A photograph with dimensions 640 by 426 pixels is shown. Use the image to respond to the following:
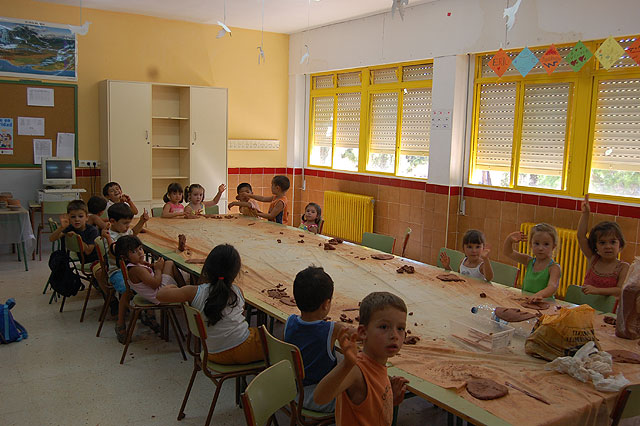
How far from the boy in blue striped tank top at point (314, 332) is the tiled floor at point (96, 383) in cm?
83

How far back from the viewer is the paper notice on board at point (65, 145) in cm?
750

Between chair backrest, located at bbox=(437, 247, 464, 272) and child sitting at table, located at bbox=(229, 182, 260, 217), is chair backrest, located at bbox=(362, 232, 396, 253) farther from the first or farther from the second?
child sitting at table, located at bbox=(229, 182, 260, 217)

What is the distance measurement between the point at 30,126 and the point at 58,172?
2.73ft

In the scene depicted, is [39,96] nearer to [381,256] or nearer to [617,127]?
[381,256]

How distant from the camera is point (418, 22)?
22.2 feet

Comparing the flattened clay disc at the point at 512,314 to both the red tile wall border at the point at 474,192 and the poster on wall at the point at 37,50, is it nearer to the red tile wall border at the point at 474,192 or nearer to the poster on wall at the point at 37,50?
the red tile wall border at the point at 474,192

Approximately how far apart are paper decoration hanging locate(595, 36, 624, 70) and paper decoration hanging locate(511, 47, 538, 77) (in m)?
0.66

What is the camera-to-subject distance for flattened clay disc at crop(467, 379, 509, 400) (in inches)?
78.2

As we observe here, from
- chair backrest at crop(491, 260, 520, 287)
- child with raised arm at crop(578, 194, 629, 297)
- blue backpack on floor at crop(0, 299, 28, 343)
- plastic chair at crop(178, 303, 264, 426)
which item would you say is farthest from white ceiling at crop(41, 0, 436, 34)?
plastic chair at crop(178, 303, 264, 426)

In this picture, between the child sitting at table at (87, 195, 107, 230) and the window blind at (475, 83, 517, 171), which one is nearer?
the child sitting at table at (87, 195, 107, 230)

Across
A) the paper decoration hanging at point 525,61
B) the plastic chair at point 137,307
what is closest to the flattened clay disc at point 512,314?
the plastic chair at point 137,307

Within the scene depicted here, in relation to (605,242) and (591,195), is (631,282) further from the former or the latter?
(591,195)

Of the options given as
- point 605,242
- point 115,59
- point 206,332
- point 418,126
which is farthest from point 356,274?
point 115,59

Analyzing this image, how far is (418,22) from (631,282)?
495 cm
